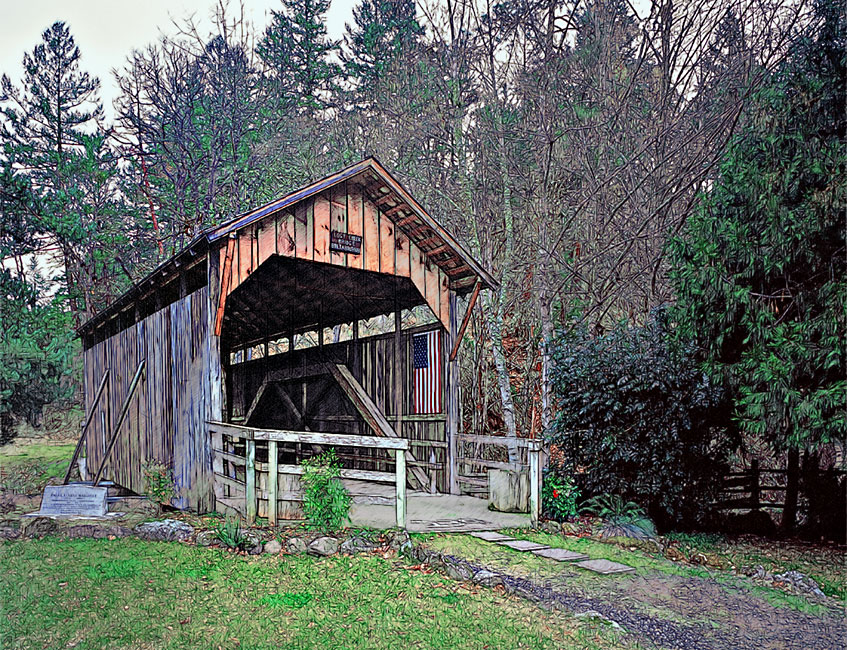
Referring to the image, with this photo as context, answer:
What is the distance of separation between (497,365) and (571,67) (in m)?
6.34

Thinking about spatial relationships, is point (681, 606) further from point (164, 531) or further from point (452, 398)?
point (452, 398)

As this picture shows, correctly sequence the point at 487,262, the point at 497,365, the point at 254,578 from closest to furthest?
the point at 254,578 < the point at 497,365 < the point at 487,262

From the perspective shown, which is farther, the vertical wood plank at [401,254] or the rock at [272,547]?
the vertical wood plank at [401,254]

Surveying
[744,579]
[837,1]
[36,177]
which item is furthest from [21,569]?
[36,177]

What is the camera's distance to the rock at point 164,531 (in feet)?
25.9

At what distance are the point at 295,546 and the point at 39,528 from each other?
328 centimetres

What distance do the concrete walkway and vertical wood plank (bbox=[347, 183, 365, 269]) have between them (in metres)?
3.34

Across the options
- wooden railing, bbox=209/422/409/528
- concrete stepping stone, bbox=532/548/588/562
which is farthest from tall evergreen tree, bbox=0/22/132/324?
concrete stepping stone, bbox=532/548/588/562

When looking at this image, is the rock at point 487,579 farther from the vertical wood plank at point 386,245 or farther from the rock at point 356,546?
the vertical wood plank at point 386,245

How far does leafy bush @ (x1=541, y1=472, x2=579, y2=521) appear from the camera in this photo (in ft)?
32.6

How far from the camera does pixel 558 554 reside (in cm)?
779

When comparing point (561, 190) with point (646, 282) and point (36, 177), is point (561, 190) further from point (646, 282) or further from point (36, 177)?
point (36, 177)

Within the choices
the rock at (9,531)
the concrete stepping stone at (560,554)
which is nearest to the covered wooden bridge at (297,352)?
the concrete stepping stone at (560,554)

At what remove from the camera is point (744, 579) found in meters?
7.37
